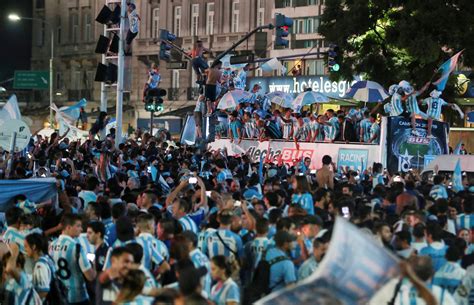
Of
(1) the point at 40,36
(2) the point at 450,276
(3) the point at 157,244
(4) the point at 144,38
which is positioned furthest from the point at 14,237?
(1) the point at 40,36

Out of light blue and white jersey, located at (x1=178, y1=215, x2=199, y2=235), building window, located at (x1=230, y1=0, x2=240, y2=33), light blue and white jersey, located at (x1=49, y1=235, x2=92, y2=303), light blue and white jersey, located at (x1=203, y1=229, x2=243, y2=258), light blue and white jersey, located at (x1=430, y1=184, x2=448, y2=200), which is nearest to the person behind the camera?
light blue and white jersey, located at (x1=49, y1=235, x2=92, y2=303)

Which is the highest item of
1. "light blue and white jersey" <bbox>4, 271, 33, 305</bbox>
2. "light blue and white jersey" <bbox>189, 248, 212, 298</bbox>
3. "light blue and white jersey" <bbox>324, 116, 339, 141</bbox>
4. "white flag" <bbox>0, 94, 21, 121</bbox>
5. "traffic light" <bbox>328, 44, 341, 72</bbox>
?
"traffic light" <bbox>328, 44, 341, 72</bbox>

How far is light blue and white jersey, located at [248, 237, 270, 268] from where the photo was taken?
1096cm

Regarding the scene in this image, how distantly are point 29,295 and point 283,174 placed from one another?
41.8 feet

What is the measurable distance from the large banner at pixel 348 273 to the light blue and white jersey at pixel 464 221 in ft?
20.9

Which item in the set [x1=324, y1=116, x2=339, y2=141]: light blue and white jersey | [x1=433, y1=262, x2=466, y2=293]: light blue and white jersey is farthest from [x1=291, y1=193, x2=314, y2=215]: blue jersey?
[x1=324, y1=116, x2=339, y2=141]: light blue and white jersey

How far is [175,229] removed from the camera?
11.4 meters

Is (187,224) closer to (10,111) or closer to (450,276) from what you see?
(450,276)

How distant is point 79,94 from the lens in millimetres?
72062

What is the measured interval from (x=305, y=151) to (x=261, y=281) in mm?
17034

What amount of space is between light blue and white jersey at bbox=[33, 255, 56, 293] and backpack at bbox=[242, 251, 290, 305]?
1905 millimetres

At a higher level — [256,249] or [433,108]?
[433,108]

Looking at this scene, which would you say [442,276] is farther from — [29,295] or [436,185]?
[436,185]

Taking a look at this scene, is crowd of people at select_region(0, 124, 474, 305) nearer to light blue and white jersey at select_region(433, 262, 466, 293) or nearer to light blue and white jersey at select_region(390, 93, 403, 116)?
light blue and white jersey at select_region(433, 262, 466, 293)
